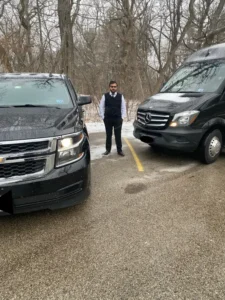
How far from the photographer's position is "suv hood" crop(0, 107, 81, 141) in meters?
2.89

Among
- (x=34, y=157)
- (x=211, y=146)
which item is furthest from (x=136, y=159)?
(x=34, y=157)

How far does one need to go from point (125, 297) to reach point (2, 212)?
59.7 inches

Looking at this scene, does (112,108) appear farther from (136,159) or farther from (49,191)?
(49,191)

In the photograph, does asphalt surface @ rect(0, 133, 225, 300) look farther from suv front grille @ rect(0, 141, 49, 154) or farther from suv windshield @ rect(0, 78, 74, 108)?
suv windshield @ rect(0, 78, 74, 108)

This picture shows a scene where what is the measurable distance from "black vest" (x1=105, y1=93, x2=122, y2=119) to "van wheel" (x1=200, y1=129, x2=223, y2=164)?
1.95m

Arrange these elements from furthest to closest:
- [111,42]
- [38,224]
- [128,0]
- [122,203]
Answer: [111,42], [128,0], [122,203], [38,224]

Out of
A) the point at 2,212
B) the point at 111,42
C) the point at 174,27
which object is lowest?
the point at 2,212

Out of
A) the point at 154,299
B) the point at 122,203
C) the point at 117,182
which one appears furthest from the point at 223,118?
the point at 154,299

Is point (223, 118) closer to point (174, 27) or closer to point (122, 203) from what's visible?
point (122, 203)

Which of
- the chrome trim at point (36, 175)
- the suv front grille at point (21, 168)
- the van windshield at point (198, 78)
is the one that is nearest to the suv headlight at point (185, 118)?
the van windshield at point (198, 78)

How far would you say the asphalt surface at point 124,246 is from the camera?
7.39 feet

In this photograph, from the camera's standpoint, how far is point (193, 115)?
4914mm

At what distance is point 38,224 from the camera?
3.21 m

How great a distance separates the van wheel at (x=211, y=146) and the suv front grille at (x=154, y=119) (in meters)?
0.90
